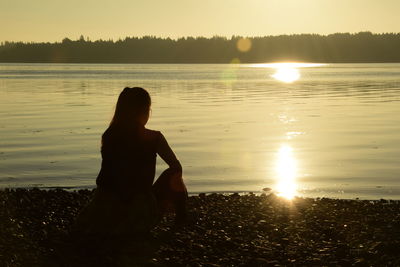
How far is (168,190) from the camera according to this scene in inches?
452

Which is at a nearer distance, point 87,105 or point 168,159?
point 168,159

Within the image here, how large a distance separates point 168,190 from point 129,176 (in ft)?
3.07

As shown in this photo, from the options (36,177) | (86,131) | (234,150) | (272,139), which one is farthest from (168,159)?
(86,131)

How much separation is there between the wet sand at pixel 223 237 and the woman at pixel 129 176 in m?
0.32

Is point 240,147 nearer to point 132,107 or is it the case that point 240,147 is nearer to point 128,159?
point 128,159

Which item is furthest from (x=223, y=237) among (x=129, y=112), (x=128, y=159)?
(x=129, y=112)

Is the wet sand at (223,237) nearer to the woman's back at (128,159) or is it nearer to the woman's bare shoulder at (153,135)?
the woman's back at (128,159)

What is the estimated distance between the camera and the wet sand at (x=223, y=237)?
10.1 metres

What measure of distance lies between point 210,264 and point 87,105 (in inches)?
1641

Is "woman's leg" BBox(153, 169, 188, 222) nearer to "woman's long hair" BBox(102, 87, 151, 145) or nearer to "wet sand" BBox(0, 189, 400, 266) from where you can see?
"wet sand" BBox(0, 189, 400, 266)

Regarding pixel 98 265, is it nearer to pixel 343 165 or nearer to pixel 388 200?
pixel 388 200

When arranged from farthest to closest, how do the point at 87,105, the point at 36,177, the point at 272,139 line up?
1. the point at 87,105
2. the point at 272,139
3. the point at 36,177

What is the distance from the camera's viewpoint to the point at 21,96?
60031 millimetres

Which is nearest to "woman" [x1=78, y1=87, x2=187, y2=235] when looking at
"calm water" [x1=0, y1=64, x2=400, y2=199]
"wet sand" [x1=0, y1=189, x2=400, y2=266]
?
"wet sand" [x1=0, y1=189, x2=400, y2=266]
